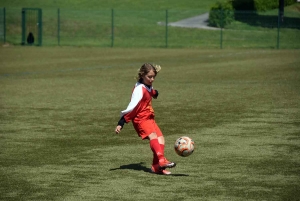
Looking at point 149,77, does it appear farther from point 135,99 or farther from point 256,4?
point 256,4

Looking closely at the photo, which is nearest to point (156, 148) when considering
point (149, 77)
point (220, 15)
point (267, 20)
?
point (149, 77)

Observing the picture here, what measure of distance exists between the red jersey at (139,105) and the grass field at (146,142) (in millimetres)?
715

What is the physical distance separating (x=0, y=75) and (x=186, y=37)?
2595 centimetres

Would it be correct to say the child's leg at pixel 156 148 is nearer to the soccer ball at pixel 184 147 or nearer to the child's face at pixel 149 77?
the soccer ball at pixel 184 147

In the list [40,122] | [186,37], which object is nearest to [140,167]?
[40,122]

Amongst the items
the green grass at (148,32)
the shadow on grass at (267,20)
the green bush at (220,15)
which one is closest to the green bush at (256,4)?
the green grass at (148,32)

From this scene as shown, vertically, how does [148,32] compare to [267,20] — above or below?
below

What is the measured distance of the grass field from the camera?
8641 mm

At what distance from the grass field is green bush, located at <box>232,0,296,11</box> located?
29678 millimetres

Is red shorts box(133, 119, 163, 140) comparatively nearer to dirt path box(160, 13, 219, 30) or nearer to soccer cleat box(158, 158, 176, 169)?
soccer cleat box(158, 158, 176, 169)

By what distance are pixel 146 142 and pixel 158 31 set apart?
40.9m

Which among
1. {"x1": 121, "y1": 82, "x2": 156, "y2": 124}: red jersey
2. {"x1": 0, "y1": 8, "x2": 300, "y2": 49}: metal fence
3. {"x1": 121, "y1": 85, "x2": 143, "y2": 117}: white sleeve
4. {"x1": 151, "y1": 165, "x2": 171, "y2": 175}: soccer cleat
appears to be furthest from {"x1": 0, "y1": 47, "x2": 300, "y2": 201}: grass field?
{"x1": 0, "y1": 8, "x2": 300, "y2": 49}: metal fence

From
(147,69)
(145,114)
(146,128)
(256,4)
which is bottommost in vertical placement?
(146,128)

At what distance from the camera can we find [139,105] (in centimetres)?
968
